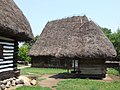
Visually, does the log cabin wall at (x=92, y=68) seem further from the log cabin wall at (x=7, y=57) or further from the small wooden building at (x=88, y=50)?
the log cabin wall at (x=7, y=57)

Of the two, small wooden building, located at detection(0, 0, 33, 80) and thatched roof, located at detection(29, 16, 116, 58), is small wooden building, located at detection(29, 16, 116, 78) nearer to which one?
thatched roof, located at detection(29, 16, 116, 58)

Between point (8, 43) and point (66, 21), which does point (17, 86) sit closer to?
point (8, 43)

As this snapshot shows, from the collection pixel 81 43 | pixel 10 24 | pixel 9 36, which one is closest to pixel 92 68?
pixel 81 43

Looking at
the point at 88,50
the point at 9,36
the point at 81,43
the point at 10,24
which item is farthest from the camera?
the point at 81,43

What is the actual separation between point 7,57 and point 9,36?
4.14 ft

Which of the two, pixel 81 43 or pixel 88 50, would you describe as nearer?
pixel 88 50

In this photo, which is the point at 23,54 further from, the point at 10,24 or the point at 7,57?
the point at 10,24

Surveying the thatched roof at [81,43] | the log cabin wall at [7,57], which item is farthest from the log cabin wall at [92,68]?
the log cabin wall at [7,57]

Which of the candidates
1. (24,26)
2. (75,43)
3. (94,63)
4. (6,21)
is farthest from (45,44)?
(6,21)

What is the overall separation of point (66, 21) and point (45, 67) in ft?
23.1

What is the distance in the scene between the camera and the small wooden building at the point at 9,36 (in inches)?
590

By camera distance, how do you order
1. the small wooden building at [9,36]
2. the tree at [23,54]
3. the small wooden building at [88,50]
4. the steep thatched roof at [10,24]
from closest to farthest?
the steep thatched roof at [10,24] → the small wooden building at [9,36] → the small wooden building at [88,50] → the tree at [23,54]

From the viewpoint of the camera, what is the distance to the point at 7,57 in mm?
16984

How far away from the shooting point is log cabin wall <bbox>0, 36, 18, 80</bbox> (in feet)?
53.0
